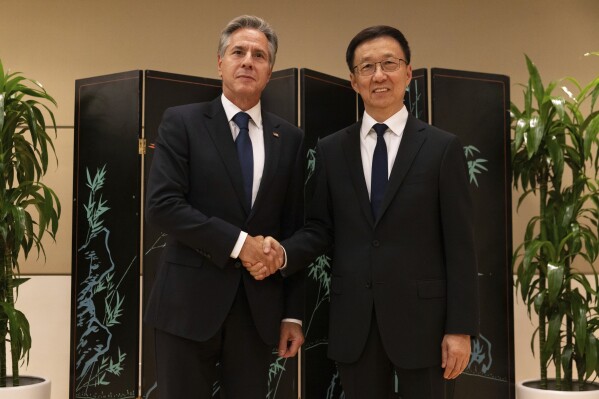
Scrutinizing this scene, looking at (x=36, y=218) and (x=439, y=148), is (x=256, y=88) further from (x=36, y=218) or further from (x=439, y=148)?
(x=36, y=218)

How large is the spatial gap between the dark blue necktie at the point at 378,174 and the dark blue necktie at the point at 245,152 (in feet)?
1.18

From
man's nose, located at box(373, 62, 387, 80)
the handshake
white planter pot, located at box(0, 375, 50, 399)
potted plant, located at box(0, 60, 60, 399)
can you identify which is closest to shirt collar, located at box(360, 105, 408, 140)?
man's nose, located at box(373, 62, 387, 80)

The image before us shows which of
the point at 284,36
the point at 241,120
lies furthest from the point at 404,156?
the point at 284,36

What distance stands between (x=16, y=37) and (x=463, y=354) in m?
3.47

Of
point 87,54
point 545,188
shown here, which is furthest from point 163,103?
point 545,188

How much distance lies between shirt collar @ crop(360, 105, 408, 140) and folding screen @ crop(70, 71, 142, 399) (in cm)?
168

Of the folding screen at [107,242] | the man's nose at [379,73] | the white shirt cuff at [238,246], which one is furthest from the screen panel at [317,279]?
the white shirt cuff at [238,246]

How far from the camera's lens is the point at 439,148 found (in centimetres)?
215

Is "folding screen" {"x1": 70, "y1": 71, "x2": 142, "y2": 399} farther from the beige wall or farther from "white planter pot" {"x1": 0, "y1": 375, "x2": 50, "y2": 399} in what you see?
the beige wall

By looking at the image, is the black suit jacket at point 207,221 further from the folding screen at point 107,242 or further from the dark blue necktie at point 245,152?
the folding screen at point 107,242

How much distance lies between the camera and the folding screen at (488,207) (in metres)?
3.67

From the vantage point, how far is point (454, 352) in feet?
6.70

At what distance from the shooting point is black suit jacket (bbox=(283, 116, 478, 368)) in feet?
6.77

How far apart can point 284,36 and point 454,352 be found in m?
2.88
